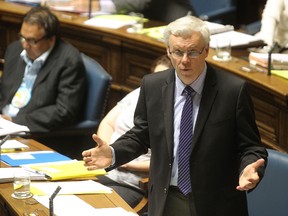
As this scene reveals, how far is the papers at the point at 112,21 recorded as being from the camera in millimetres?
5922

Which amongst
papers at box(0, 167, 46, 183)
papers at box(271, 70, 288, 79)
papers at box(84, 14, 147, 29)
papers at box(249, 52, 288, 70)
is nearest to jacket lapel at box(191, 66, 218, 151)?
papers at box(0, 167, 46, 183)

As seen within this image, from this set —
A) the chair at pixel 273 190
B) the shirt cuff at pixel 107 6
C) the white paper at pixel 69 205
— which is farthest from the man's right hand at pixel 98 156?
the shirt cuff at pixel 107 6

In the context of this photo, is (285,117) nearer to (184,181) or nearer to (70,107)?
(184,181)

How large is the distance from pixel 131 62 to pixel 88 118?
82 centimetres

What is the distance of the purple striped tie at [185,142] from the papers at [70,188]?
0.51m

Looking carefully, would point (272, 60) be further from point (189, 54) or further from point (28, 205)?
point (28, 205)

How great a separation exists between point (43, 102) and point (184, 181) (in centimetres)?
203

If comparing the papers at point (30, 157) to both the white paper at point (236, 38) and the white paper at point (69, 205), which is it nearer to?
the white paper at point (69, 205)

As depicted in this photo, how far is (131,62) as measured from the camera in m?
5.69

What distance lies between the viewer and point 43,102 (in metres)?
5.08

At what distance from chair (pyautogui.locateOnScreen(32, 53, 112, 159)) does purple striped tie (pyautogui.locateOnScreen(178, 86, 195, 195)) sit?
1712 millimetres

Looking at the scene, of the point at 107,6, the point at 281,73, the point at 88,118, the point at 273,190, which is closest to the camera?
the point at 273,190

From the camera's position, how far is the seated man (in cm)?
423

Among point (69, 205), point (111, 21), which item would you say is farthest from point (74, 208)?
point (111, 21)
